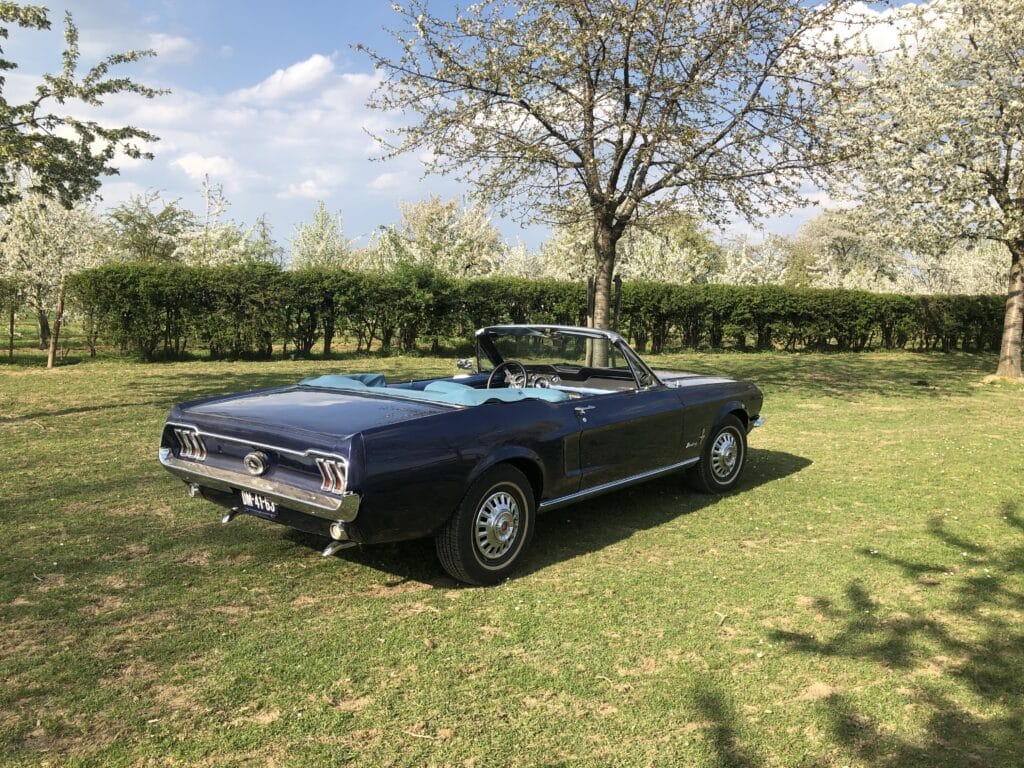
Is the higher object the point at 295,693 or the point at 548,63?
the point at 548,63

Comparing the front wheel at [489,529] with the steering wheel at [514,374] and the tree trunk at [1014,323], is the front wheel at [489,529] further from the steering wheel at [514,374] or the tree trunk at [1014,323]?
the tree trunk at [1014,323]

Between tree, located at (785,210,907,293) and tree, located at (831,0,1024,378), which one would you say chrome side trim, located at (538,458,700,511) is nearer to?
tree, located at (831,0,1024,378)

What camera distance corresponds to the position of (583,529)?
5613 millimetres

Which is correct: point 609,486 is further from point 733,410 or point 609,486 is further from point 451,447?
point 733,410

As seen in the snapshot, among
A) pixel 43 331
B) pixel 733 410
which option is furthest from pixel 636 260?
Answer: pixel 733 410

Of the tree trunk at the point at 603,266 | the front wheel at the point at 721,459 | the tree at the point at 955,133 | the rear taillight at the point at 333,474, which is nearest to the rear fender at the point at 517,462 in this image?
the rear taillight at the point at 333,474

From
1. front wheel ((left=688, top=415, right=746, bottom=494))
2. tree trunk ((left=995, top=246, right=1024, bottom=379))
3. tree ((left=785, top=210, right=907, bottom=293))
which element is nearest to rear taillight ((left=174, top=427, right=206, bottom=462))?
front wheel ((left=688, top=415, right=746, bottom=494))

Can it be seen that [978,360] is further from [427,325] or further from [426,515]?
[426,515]

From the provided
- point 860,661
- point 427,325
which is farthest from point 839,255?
point 860,661

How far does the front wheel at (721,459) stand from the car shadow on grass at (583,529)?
13 centimetres

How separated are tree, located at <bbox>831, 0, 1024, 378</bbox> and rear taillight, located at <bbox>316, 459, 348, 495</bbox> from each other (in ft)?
47.1

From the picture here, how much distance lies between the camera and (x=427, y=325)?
1930 cm

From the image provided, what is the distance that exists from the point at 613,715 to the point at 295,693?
1329 mm

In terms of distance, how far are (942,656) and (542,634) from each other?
193cm
